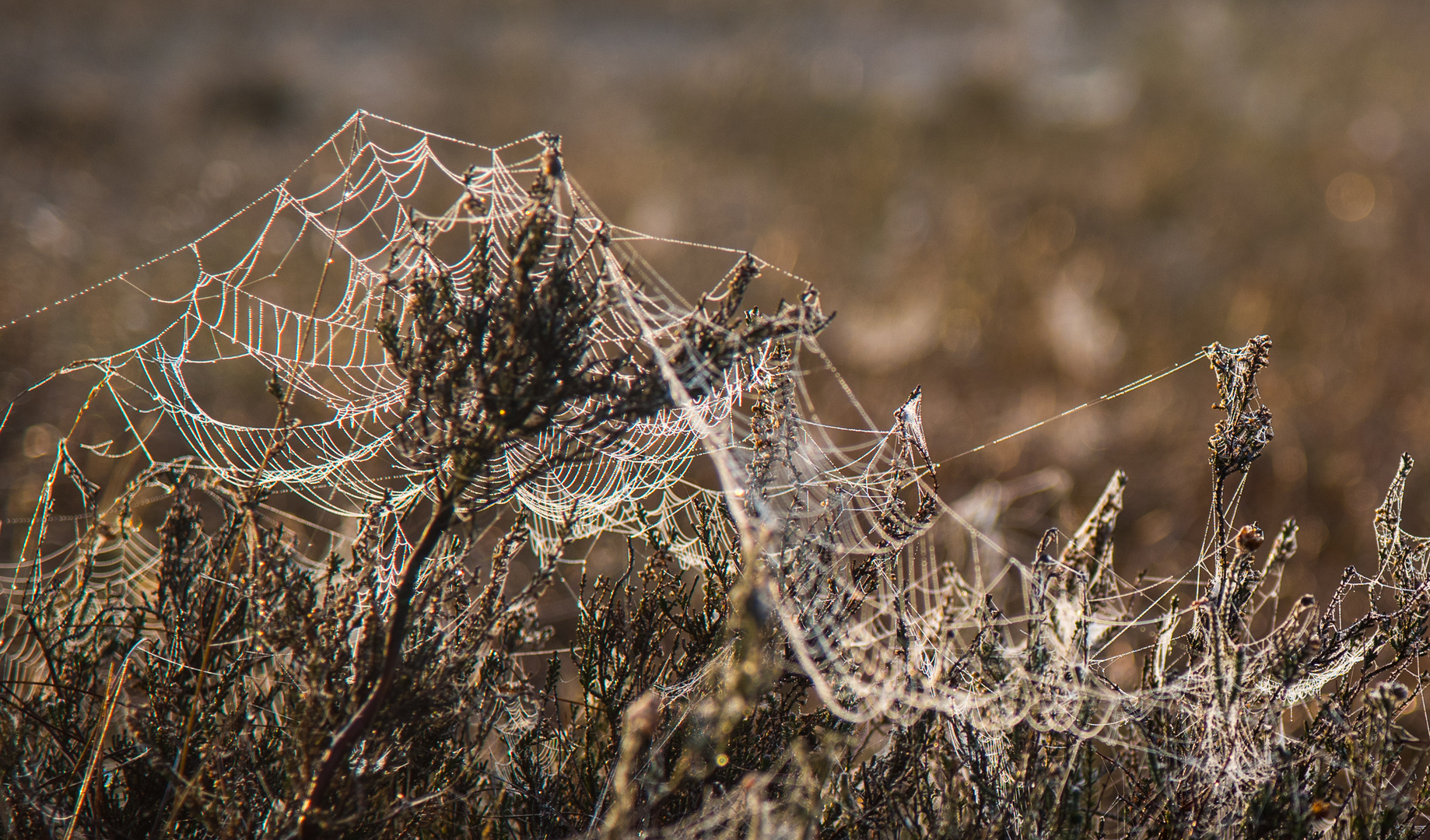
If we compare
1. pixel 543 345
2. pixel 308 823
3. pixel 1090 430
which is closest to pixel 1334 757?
pixel 543 345

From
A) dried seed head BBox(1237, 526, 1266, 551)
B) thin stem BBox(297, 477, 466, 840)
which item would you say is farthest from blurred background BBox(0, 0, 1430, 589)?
thin stem BBox(297, 477, 466, 840)

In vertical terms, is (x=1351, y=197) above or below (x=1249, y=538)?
above

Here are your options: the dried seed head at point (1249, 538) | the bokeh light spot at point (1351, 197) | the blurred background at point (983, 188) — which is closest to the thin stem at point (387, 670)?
the dried seed head at point (1249, 538)

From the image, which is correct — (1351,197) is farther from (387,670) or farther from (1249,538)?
(387,670)

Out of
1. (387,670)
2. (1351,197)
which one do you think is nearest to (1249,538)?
(387,670)

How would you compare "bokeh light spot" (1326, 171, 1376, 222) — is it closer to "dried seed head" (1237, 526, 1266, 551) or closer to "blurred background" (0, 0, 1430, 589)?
"blurred background" (0, 0, 1430, 589)

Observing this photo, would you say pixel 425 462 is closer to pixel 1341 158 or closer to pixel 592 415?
pixel 592 415

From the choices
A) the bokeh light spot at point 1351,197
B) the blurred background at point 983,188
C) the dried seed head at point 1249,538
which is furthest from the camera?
the bokeh light spot at point 1351,197

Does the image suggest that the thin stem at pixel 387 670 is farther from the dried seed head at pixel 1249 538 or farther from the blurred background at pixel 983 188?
the blurred background at pixel 983 188
